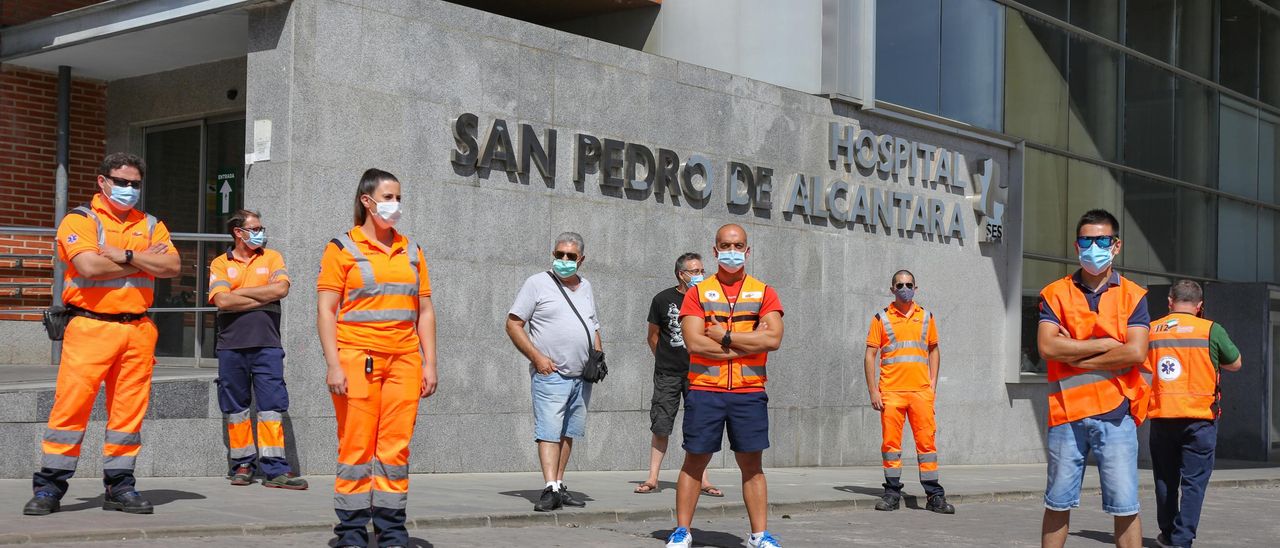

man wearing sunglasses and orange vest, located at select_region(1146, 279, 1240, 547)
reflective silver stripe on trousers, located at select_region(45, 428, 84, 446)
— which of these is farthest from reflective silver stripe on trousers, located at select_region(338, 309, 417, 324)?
man wearing sunglasses and orange vest, located at select_region(1146, 279, 1240, 547)

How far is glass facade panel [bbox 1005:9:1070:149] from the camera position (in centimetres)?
2023

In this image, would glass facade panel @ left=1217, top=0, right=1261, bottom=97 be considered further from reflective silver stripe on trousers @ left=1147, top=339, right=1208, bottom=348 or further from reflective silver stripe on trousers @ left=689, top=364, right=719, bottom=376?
reflective silver stripe on trousers @ left=689, top=364, right=719, bottom=376

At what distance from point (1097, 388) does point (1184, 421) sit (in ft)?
10.8

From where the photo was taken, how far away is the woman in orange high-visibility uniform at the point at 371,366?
23.8 ft

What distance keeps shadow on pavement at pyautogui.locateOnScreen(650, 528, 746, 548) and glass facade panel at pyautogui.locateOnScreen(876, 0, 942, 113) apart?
30.6 feet

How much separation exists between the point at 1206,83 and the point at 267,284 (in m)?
19.8

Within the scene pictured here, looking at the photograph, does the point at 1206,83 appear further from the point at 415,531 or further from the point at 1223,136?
the point at 415,531

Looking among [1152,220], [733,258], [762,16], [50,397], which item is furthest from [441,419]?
[1152,220]

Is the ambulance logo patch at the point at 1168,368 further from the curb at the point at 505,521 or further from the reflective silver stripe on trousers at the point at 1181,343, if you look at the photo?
the curb at the point at 505,521

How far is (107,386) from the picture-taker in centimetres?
868

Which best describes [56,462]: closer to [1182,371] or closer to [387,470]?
[387,470]

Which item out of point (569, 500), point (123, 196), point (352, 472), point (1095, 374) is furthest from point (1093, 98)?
point (352, 472)

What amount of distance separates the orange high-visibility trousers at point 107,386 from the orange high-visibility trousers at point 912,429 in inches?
240

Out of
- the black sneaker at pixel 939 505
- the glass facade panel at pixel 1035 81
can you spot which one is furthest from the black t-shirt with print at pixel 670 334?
the glass facade panel at pixel 1035 81
